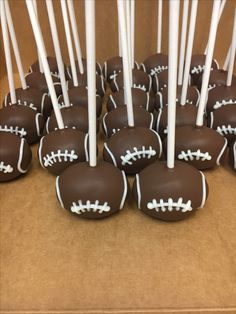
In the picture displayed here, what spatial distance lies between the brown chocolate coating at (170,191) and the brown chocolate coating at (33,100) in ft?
1.31

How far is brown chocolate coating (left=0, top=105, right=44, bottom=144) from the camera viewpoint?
31.8 inches

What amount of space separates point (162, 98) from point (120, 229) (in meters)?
0.40

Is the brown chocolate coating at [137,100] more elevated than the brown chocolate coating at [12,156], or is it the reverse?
the brown chocolate coating at [137,100]

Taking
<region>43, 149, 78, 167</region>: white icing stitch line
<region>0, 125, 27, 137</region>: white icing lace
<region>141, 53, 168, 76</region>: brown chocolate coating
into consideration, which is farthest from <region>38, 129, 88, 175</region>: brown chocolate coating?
<region>141, 53, 168, 76</region>: brown chocolate coating

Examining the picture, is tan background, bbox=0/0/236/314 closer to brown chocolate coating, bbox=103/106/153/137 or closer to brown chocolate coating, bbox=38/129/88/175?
brown chocolate coating, bbox=38/129/88/175

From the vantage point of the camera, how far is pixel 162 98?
92 centimetres

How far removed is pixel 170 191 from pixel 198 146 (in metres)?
0.15

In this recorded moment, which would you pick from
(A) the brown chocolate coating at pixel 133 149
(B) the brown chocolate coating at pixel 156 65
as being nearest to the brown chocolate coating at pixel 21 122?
(A) the brown chocolate coating at pixel 133 149

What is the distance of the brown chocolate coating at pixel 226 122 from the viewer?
799 mm

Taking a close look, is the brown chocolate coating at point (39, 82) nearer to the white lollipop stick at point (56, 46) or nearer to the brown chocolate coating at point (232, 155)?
the white lollipop stick at point (56, 46)

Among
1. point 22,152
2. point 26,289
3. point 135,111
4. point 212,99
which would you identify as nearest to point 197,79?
point 212,99

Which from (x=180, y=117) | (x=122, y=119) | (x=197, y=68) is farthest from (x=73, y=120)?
(x=197, y=68)

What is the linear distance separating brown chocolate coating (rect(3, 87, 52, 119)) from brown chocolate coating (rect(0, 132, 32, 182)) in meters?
0.18

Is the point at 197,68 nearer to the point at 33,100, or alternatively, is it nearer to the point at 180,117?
the point at 180,117
